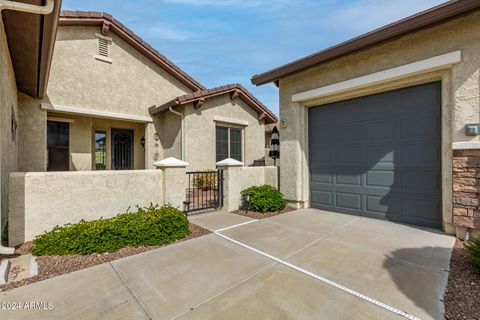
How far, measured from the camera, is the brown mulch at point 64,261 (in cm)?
312

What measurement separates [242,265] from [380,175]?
14.3ft

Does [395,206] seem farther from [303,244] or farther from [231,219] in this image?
[231,219]

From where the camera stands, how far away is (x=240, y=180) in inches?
284

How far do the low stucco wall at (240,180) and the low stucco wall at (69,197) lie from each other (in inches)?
83.2

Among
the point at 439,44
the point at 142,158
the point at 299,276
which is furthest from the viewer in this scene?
the point at 142,158

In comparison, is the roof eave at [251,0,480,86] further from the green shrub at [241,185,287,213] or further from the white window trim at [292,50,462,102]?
the green shrub at [241,185,287,213]

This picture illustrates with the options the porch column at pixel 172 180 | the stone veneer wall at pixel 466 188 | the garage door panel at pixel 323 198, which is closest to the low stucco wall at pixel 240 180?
Answer: the garage door panel at pixel 323 198

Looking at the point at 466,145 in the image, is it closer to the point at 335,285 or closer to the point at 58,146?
the point at 335,285

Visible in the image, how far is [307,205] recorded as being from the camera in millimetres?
7242

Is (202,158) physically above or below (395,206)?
above

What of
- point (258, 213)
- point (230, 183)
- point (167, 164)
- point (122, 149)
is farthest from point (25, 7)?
point (122, 149)

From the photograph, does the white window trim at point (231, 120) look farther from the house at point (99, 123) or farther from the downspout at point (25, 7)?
the downspout at point (25, 7)

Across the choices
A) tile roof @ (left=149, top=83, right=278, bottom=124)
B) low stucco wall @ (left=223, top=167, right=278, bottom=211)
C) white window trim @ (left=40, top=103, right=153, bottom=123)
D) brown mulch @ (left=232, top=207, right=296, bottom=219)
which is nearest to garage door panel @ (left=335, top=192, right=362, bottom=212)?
brown mulch @ (left=232, top=207, right=296, bottom=219)

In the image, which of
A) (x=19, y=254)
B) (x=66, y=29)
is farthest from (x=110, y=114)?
(x=19, y=254)
